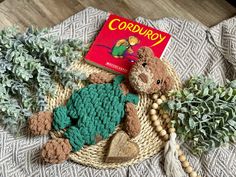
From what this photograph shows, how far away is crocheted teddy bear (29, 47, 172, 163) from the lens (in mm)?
1041

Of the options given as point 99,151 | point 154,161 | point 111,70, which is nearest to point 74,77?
point 111,70

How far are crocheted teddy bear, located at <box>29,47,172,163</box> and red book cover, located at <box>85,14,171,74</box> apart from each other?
87 mm

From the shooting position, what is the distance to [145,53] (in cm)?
107

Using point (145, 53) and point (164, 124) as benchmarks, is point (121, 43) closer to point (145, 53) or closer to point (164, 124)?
point (145, 53)

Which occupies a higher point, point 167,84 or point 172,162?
point 167,84

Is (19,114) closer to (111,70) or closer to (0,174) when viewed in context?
(0,174)

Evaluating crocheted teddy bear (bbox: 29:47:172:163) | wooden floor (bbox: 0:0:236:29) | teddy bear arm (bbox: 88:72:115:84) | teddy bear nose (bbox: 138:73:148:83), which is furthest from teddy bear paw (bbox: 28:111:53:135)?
wooden floor (bbox: 0:0:236:29)

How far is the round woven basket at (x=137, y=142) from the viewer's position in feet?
3.49

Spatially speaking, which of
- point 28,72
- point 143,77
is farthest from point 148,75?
point 28,72

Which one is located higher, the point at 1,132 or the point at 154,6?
the point at 154,6

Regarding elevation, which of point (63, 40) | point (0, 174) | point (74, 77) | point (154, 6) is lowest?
point (0, 174)

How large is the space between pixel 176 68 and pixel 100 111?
0.98 ft

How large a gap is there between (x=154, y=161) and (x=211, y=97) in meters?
0.24

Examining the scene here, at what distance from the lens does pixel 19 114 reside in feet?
3.63
